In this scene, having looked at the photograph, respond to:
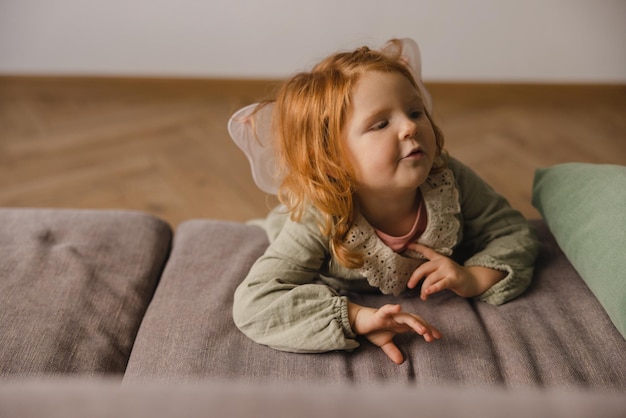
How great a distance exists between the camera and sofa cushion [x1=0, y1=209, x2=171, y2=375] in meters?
1.17

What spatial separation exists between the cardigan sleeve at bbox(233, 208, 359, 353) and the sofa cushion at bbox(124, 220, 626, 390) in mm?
29

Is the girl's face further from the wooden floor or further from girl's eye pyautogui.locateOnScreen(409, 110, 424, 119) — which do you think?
the wooden floor

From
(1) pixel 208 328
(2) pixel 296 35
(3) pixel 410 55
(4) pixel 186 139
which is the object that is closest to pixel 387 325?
(1) pixel 208 328

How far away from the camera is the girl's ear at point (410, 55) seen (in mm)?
1365

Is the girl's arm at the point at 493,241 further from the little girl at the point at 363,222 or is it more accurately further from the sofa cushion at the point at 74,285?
the sofa cushion at the point at 74,285

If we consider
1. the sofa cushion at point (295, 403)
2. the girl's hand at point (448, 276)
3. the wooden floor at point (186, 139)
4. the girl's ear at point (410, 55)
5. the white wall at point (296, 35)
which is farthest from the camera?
the white wall at point (296, 35)

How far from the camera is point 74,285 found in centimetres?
132

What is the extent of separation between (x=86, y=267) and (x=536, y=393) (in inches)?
38.9

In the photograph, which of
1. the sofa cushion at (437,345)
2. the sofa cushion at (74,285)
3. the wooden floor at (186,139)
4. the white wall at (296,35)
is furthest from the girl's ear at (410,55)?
the white wall at (296,35)

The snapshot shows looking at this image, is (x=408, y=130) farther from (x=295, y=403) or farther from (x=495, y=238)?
(x=295, y=403)

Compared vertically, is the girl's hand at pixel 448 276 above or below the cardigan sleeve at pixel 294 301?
above

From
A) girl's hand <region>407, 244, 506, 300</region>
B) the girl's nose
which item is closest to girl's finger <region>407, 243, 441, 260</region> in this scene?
girl's hand <region>407, 244, 506, 300</region>

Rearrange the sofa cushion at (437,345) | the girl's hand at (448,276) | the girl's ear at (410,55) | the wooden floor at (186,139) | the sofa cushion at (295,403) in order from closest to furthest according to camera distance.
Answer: the sofa cushion at (295,403), the sofa cushion at (437,345), the girl's hand at (448,276), the girl's ear at (410,55), the wooden floor at (186,139)

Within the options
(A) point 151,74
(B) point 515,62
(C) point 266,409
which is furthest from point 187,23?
(C) point 266,409
